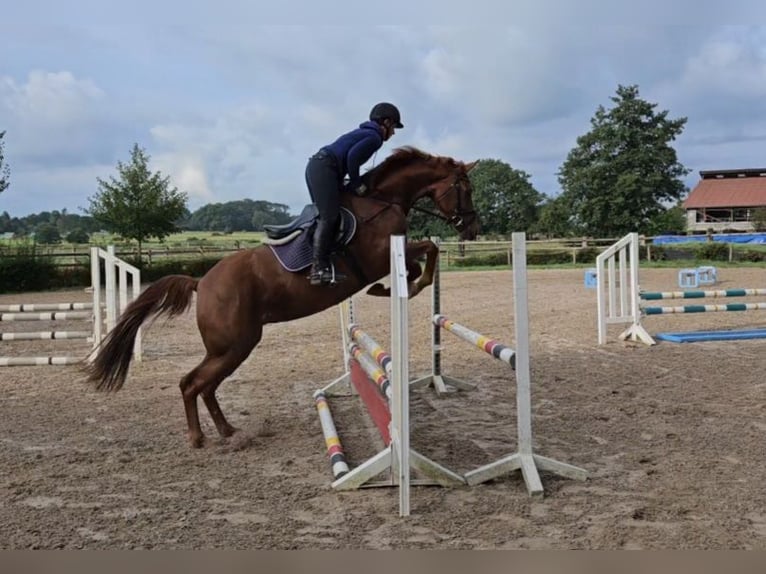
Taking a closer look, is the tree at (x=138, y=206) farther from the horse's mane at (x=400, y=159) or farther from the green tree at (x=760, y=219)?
the green tree at (x=760, y=219)

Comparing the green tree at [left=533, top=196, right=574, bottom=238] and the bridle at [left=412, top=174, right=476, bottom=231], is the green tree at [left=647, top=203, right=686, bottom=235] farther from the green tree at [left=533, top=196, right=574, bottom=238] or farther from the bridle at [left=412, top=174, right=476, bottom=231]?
the bridle at [left=412, top=174, right=476, bottom=231]

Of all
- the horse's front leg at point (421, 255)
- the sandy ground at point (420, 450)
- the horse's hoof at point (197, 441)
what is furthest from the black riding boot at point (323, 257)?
the horse's hoof at point (197, 441)

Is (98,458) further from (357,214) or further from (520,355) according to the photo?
(520,355)

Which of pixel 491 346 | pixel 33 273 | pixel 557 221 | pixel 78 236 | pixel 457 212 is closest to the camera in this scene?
pixel 491 346

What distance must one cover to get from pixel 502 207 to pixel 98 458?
181 feet

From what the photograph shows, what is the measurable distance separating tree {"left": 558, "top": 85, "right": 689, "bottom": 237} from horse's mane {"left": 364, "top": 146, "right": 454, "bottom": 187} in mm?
37710

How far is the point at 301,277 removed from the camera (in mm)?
3885

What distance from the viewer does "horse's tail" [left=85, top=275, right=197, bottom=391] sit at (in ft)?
13.7

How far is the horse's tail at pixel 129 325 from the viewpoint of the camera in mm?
4172

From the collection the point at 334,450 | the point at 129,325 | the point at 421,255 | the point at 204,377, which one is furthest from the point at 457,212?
the point at 129,325

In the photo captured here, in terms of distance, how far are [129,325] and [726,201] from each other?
175 feet

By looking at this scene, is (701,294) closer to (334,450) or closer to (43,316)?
(334,450)

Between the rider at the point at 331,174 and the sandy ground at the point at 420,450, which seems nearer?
the sandy ground at the point at 420,450

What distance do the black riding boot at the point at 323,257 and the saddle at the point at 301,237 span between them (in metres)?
0.07
